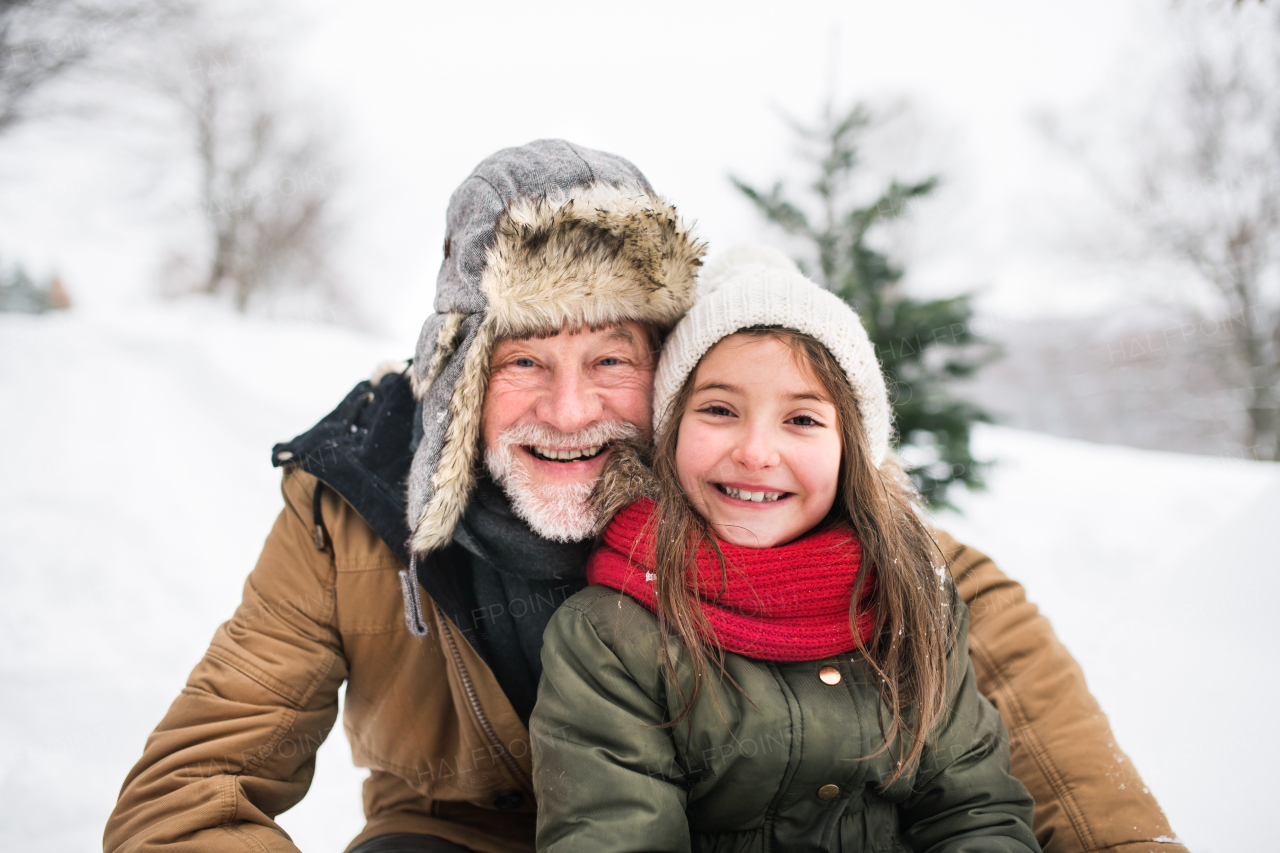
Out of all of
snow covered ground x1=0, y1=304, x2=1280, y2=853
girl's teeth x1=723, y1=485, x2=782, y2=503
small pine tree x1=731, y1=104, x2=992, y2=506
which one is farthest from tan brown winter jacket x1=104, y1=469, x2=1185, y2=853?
small pine tree x1=731, y1=104, x2=992, y2=506

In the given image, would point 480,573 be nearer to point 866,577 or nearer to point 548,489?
point 548,489

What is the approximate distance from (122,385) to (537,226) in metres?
8.03

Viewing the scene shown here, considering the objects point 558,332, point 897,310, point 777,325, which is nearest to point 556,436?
point 558,332

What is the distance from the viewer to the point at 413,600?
5.94 ft

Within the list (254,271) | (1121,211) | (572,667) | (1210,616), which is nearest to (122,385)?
(572,667)

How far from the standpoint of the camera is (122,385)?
7.62 meters

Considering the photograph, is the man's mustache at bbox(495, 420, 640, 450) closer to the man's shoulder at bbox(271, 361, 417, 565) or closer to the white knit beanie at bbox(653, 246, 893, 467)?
the white knit beanie at bbox(653, 246, 893, 467)

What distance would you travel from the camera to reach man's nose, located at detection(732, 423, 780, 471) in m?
1.69

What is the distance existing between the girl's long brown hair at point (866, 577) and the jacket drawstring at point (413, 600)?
0.66m

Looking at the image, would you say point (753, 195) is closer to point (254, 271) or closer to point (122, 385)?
point (122, 385)

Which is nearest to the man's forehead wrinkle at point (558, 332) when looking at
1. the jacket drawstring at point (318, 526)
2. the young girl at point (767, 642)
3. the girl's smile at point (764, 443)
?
the young girl at point (767, 642)

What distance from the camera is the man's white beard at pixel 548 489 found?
1.89 meters

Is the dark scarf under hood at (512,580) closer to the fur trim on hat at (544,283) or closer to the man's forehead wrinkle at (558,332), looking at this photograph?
the fur trim on hat at (544,283)

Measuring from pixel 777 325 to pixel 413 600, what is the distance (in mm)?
1229
